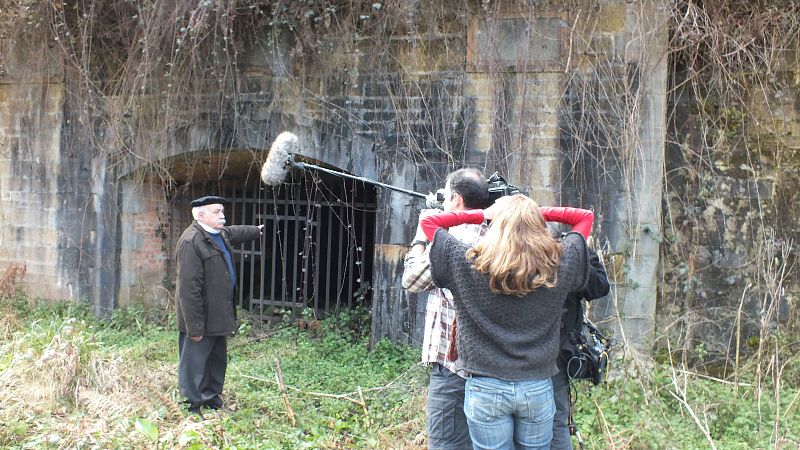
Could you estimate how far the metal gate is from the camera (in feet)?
27.6

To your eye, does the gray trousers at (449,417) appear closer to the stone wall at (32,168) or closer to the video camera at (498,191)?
the video camera at (498,191)

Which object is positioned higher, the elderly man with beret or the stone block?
the stone block

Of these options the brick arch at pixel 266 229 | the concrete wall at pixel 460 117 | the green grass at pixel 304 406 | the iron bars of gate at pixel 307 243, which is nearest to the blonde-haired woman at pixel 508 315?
the green grass at pixel 304 406

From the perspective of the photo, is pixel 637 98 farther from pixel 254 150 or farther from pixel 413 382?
pixel 254 150

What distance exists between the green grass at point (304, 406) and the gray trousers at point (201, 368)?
0.19 meters

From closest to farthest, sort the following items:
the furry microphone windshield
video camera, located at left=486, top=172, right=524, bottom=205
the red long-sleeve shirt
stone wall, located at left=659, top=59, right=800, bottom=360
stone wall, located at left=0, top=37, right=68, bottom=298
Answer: the red long-sleeve shirt
video camera, located at left=486, top=172, right=524, bottom=205
the furry microphone windshield
stone wall, located at left=659, top=59, right=800, bottom=360
stone wall, located at left=0, top=37, right=68, bottom=298

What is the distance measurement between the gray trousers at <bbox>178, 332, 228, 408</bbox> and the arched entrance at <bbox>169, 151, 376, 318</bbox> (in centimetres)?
253

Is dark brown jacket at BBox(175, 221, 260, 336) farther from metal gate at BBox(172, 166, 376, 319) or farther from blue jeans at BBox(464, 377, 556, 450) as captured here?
blue jeans at BBox(464, 377, 556, 450)

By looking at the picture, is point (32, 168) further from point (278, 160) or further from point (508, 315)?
point (508, 315)

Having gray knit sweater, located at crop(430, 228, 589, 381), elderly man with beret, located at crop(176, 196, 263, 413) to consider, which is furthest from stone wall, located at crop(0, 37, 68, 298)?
gray knit sweater, located at crop(430, 228, 589, 381)

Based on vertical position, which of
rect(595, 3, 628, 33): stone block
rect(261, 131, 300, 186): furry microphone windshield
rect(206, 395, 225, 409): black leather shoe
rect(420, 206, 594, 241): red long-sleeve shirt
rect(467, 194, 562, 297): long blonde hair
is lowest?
rect(206, 395, 225, 409): black leather shoe

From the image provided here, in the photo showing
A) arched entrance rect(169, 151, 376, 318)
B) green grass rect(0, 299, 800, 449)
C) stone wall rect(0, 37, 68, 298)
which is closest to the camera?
green grass rect(0, 299, 800, 449)

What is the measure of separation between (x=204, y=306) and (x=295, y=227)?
2899mm

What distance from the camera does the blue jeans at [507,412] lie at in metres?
3.27
